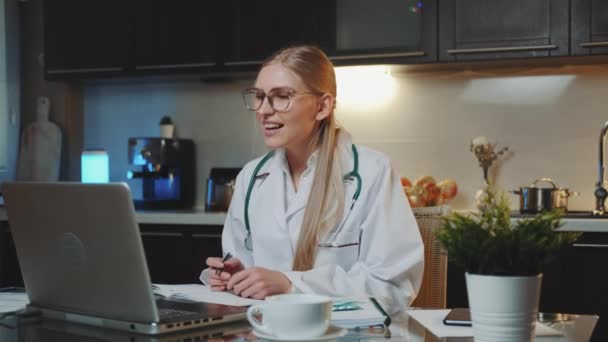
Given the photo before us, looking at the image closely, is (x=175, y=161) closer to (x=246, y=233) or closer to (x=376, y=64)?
(x=376, y=64)

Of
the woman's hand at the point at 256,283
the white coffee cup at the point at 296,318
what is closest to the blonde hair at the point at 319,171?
the woman's hand at the point at 256,283

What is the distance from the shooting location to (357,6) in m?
3.46

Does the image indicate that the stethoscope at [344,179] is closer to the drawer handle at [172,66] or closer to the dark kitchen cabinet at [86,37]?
the drawer handle at [172,66]

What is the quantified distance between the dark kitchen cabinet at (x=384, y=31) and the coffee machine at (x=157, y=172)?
93 centimetres

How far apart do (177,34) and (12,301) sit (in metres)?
2.29

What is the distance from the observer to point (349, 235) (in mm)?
1914

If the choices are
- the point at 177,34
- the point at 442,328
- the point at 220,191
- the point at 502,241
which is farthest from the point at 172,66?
the point at 502,241

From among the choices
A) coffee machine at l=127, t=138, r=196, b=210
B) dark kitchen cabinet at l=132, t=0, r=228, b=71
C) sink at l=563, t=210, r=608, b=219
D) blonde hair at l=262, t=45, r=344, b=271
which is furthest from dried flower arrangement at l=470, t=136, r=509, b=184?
blonde hair at l=262, t=45, r=344, b=271

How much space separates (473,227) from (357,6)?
8.23 feet

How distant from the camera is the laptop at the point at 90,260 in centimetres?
122

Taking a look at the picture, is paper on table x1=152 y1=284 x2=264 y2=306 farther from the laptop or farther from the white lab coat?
the white lab coat

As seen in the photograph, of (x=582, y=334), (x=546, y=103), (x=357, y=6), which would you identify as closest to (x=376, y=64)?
(x=357, y=6)

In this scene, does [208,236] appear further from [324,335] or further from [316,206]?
[324,335]

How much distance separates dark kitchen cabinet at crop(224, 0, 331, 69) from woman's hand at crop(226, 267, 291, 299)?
79.7 inches
